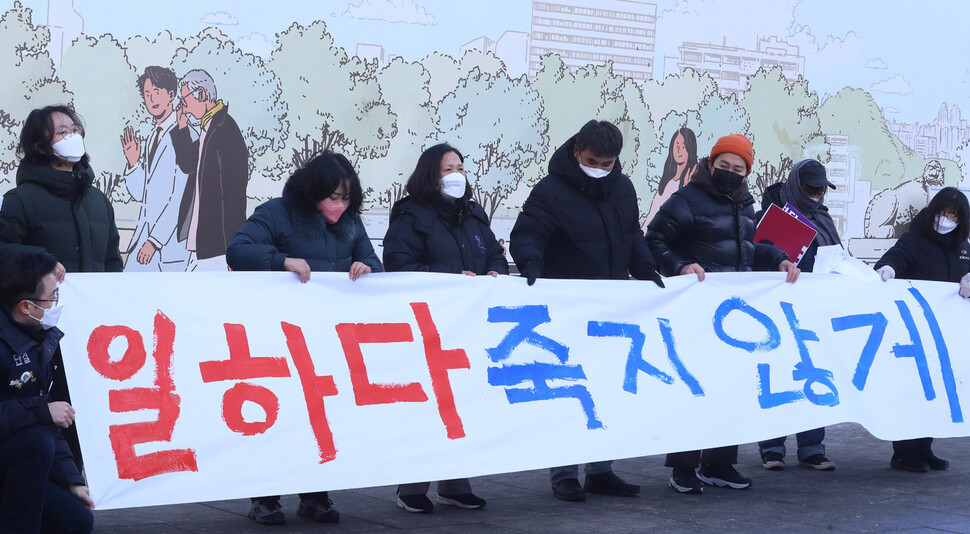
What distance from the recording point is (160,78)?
279 inches

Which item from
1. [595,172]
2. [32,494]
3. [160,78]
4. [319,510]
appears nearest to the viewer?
[32,494]

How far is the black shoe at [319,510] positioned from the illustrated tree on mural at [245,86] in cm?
261

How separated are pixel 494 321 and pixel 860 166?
631cm

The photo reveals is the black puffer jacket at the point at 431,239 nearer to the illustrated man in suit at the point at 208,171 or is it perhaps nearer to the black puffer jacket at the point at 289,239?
the black puffer jacket at the point at 289,239

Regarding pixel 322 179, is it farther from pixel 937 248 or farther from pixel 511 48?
pixel 937 248

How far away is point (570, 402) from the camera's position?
5723 mm

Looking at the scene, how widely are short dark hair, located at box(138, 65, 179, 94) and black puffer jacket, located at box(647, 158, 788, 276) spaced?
2.80 metres

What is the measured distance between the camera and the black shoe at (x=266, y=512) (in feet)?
17.4

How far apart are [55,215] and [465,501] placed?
2.20m

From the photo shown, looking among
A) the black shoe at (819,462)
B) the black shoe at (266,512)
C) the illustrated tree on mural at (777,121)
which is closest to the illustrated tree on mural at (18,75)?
the black shoe at (266,512)

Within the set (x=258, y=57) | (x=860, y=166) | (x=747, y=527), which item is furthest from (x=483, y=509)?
(x=860, y=166)

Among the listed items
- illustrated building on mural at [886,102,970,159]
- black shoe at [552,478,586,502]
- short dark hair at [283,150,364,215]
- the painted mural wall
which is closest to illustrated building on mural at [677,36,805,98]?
the painted mural wall

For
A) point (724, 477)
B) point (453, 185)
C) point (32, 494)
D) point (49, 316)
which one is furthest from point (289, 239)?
point (724, 477)

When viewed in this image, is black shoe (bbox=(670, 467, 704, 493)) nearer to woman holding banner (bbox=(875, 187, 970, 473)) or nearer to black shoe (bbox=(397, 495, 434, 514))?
black shoe (bbox=(397, 495, 434, 514))
